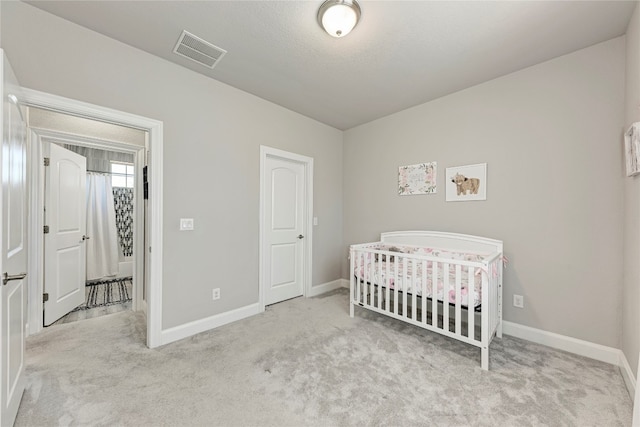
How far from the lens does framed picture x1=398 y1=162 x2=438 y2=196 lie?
2.95 metres

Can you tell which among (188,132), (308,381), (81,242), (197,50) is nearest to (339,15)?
(197,50)

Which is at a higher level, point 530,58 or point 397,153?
point 530,58

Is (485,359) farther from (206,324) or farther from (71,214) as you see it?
(71,214)

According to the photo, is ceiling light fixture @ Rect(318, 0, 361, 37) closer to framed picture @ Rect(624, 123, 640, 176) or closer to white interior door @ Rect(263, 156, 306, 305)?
white interior door @ Rect(263, 156, 306, 305)

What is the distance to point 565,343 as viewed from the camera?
82.7 inches

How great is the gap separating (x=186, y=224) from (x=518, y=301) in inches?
127

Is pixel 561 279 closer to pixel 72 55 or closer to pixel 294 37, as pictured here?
pixel 294 37

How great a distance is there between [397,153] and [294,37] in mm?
1945

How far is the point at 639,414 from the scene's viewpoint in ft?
3.37

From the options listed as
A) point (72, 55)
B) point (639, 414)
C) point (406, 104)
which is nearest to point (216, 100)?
point (72, 55)

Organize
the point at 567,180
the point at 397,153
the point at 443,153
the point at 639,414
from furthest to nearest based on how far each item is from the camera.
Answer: the point at 397,153
the point at 443,153
the point at 567,180
the point at 639,414

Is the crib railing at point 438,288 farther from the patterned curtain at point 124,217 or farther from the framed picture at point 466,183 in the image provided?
the patterned curtain at point 124,217

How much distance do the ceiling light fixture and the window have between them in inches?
182

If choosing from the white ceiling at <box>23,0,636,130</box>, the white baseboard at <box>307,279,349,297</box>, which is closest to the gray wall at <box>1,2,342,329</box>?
the white ceiling at <box>23,0,636,130</box>
